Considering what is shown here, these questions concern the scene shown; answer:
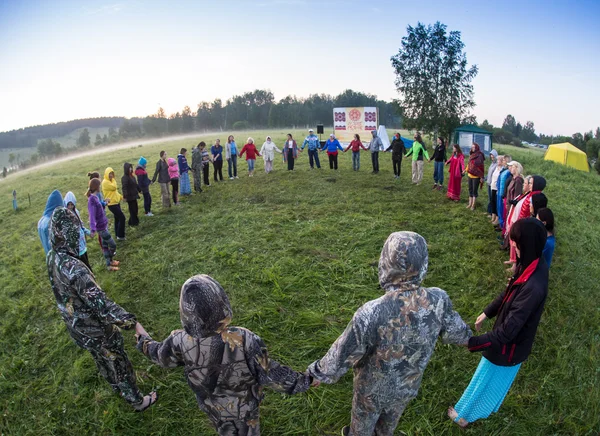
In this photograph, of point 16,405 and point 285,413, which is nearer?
point 285,413

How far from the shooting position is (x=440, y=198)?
1074 cm

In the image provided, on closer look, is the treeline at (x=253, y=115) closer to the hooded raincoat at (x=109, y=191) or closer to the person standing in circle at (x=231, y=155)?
the person standing in circle at (x=231, y=155)

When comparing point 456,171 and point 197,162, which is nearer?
point 456,171

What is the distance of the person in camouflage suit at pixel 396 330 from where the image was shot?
2.13 m

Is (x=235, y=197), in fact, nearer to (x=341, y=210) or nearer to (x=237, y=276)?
(x=341, y=210)

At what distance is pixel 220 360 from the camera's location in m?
2.11

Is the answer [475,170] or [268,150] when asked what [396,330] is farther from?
[268,150]

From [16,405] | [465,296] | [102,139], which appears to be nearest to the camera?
[16,405]

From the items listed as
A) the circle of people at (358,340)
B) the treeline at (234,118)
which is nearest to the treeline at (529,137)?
the treeline at (234,118)

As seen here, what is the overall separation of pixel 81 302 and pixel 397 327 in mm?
2815

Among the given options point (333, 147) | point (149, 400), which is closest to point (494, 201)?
point (333, 147)

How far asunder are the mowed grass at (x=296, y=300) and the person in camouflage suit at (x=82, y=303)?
0.78 m

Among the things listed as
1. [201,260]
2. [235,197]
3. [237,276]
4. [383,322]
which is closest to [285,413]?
[383,322]

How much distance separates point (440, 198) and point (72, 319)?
9.95 metres
